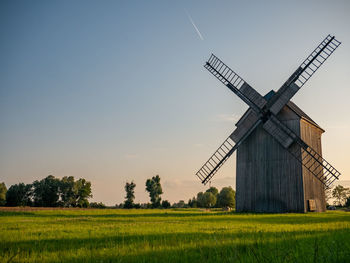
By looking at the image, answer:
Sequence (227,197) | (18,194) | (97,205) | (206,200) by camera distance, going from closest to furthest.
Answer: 1. (227,197)
2. (97,205)
3. (18,194)
4. (206,200)

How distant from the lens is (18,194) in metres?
58.1

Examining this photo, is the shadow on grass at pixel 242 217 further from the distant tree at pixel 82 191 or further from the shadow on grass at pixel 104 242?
the distant tree at pixel 82 191

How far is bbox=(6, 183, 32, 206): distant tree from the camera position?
187ft

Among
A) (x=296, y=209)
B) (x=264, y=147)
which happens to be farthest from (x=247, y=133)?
(x=296, y=209)

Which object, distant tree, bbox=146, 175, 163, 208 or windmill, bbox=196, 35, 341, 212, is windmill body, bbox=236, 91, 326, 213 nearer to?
windmill, bbox=196, 35, 341, 212

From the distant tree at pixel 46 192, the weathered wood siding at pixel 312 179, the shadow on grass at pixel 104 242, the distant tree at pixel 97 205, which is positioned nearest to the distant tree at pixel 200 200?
the distant tree at pixel 97 205

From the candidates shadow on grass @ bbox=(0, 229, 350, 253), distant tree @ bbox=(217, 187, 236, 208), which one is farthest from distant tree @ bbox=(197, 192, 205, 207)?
shadow on grass @ bbox=(0, 229, 350, 253)

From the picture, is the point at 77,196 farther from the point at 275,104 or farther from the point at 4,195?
the point at 275,104

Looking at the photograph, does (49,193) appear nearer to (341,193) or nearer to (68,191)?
(68,191)

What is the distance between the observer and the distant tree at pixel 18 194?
57000 mm

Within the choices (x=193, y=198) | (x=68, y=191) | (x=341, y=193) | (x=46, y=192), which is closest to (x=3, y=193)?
(x=46, y=192)

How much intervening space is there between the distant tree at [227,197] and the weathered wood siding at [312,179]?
28406mm

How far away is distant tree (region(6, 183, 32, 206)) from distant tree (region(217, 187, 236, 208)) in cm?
3752

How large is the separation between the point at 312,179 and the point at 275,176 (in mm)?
3630
